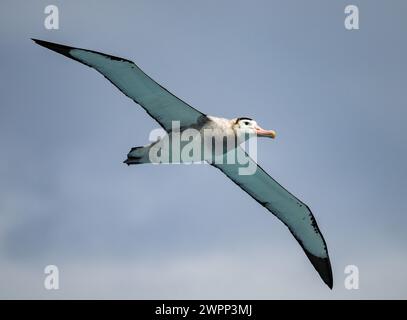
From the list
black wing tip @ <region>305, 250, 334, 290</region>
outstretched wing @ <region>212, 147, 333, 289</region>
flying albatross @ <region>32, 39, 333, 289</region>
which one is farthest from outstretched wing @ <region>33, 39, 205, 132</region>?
black wing tip @ <region>305, 250, 334, 290</region>

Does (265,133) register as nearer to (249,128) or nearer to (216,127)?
(249,128)

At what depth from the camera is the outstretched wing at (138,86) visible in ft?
40.8

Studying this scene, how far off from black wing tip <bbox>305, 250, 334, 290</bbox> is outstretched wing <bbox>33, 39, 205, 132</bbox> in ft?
15.6

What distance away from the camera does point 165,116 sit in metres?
13.6

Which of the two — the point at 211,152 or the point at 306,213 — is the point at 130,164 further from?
the point at 306,213

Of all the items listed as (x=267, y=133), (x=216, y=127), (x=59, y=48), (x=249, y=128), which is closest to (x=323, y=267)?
(x=267, y=133)

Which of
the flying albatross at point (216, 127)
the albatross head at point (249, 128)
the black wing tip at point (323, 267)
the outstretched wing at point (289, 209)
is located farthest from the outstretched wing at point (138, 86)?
the black wing tip at point (323, 267)

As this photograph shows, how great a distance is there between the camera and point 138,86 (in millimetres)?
13188

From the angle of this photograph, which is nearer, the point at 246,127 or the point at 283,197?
the point at 246,127

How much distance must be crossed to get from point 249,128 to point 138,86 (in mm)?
2397

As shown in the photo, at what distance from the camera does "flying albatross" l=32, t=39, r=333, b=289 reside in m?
12.7
